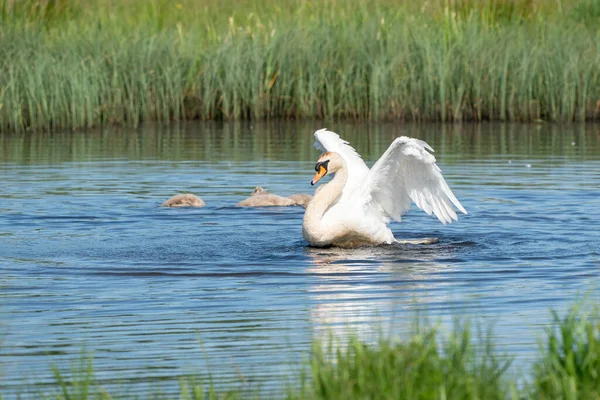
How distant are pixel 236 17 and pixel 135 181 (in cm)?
924

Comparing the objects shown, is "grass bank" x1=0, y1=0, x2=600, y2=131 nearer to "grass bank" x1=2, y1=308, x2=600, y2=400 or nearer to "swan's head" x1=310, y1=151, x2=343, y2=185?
"swan's head" x1=310, y1=151, x2=343, y2=185

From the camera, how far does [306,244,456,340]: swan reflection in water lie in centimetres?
641

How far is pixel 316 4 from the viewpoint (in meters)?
22.4

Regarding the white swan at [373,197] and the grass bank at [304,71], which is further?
the grass bank at [304,71]

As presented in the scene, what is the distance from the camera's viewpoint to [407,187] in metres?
9.95

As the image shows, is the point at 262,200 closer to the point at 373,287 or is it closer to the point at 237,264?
the point at 237,264

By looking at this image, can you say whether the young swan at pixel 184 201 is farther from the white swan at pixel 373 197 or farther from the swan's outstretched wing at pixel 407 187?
the swan's outstretched wing at pixel 407 187

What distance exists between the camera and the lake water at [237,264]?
594 cm

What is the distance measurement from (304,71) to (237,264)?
36.2 feet

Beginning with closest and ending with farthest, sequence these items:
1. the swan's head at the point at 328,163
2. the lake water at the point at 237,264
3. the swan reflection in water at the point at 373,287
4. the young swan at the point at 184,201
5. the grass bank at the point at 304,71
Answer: the lake water at the point at 237,264 < the swan reflection in water at the point at 373,287 < the swan's head at the point at 328,163 < the young swan at the point at 184,201 < the grass bank at the point at 304,71

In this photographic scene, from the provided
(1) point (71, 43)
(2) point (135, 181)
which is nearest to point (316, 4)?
(1) point (71, 43)

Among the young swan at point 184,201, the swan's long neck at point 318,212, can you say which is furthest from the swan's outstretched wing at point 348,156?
the young swan at point 184,201

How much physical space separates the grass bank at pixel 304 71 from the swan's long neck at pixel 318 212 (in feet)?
28.8

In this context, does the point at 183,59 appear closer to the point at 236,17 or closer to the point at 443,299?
the point at 236,17
